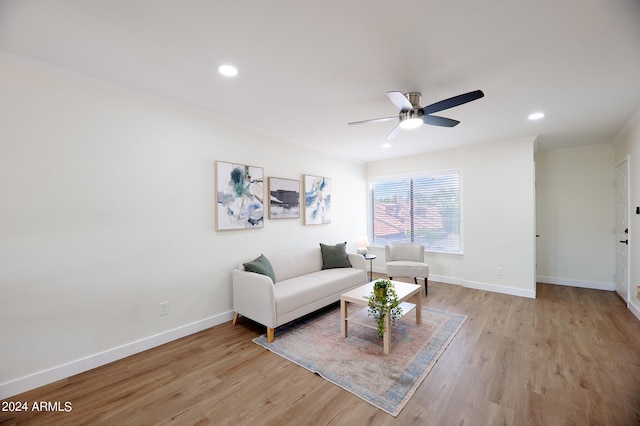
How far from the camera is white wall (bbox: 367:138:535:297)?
4.11 meters

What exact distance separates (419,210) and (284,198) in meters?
2.88

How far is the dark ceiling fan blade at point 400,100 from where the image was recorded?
6.76 ft

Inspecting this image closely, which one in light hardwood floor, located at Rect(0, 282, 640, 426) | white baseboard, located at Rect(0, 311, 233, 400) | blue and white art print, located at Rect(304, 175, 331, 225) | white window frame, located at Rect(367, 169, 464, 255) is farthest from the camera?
white window frame, located at Rect(367, 169, 464, 255)

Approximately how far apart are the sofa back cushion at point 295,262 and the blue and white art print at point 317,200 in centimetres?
58

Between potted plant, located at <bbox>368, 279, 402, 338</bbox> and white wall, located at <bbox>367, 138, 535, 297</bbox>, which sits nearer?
potted plant, located at <bbox>368, 279, 402, 338</bbox>

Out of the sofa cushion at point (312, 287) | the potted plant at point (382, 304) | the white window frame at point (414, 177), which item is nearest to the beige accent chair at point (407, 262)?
the white window frame at point (414, 177)

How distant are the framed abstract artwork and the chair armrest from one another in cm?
105

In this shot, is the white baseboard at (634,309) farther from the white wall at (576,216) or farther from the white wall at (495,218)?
the white wall at (576,216)

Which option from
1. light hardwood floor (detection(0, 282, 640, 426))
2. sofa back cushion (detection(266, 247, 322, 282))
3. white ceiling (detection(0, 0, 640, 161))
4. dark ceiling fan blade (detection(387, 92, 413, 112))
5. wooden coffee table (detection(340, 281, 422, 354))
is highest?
white ceiling (detection(0, 0, 640, 161))

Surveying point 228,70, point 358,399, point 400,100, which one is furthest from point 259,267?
point 400,100

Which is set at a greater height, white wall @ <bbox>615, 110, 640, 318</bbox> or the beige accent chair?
white wall @ <bbox>615, 110, 640, 318</bbox>

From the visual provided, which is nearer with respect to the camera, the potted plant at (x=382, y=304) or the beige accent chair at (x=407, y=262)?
the potted plant at (x=382, y=304)

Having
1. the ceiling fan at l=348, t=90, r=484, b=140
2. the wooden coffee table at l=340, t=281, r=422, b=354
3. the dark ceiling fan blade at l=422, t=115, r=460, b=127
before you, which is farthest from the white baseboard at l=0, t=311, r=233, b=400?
the dark ceiling fan blade at l=422, t=115, r=460, b=127

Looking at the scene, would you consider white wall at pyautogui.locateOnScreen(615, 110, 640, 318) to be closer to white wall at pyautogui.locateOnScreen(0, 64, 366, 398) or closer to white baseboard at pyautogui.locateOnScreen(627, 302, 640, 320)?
white baseboard at pyautogui.locateOnScreen(627, 302, 640, 320)
